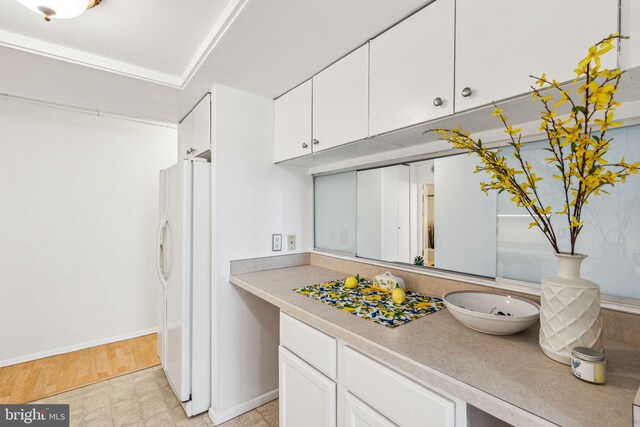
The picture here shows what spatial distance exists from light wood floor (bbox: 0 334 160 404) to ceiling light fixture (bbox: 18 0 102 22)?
2461mm

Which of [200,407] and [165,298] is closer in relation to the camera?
[200,407]

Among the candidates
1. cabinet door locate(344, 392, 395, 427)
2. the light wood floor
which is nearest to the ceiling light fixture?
cabinet door locate(344, 392, 395, 427)

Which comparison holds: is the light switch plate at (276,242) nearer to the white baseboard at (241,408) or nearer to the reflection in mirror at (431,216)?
the reflection in mirror at (431,216)

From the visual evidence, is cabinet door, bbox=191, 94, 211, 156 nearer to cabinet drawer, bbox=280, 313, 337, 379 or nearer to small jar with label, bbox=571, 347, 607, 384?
cabinet drawer, bbox=280, 313, 337, 379

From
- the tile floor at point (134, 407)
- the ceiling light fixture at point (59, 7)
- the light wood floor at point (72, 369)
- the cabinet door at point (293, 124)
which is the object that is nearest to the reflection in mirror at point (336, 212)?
the cabinet door at point (293, 124)

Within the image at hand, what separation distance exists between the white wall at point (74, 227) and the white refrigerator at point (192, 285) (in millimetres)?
1454

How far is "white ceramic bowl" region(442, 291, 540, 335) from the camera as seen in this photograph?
99 cm

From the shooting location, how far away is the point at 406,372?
0.91 m

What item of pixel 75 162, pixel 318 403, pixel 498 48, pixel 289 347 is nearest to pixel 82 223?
pixel 75 162

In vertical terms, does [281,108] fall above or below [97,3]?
below

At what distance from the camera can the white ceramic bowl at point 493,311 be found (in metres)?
0.99

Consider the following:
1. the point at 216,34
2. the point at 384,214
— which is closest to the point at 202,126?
the point at 216,34

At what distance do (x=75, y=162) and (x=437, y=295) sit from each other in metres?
3.32

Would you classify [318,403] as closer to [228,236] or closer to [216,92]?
[228,236]
